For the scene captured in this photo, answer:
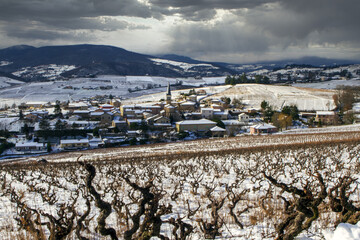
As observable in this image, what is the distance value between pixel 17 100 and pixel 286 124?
125 m

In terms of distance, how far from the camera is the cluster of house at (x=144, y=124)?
193 feet

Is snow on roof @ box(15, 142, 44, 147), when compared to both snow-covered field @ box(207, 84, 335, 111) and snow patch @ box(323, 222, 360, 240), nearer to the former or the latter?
snow patch @ box(323, 222, 360, 240)

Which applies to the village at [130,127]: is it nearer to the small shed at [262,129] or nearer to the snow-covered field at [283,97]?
the small shed at [262,129]

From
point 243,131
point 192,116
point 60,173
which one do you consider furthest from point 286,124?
point 60,173

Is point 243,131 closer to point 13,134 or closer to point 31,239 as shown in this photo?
point 13,134

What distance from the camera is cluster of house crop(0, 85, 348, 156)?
5887 centimetres

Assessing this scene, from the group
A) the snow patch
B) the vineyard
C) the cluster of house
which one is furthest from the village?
the snow patch

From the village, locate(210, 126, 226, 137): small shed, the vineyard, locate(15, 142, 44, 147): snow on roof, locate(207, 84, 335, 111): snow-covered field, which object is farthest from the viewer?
locate(207, 84, 335, 111): snow-covered field

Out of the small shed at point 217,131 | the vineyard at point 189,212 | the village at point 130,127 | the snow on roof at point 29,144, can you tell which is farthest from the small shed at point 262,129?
the snow on roof at point 29,144

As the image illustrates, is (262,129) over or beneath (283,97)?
beneath

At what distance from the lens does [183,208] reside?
15.0 metres

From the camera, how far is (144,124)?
6731 cm

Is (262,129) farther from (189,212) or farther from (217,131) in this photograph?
(189,212)

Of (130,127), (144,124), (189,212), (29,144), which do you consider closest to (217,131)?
(144,124)
